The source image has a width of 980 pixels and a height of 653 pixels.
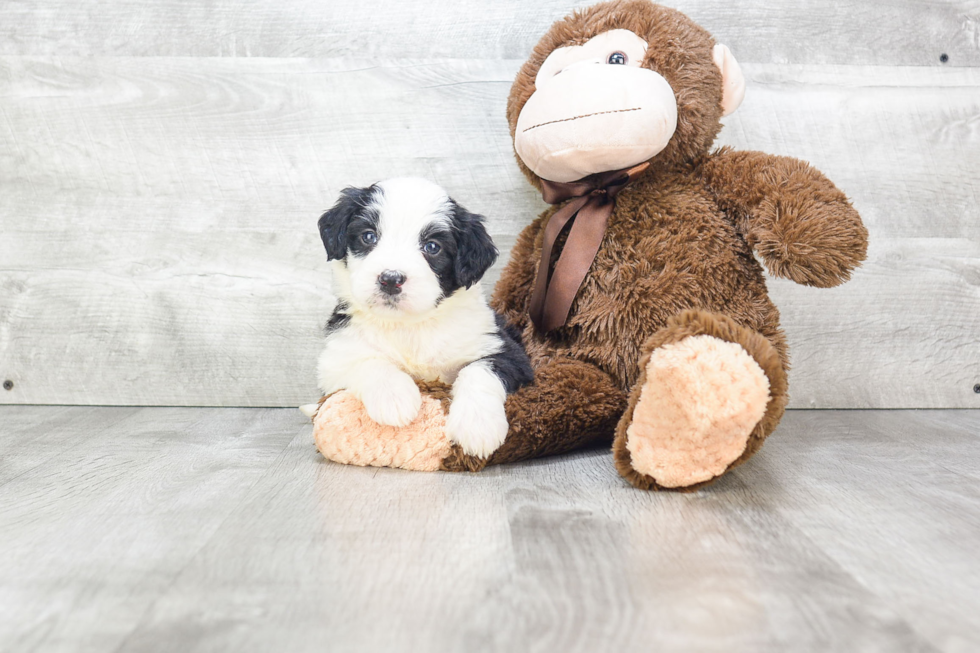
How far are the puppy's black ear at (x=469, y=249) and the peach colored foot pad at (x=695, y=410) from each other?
15.2 inches

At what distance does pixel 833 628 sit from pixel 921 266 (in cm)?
160

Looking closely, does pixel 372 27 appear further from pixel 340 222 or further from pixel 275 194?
pixel 340 222

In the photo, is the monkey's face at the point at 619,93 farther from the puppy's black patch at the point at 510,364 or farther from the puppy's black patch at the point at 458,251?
the puppy's black patch at the point at 510,364

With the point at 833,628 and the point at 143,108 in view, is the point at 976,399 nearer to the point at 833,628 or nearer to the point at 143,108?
the point at 833,628

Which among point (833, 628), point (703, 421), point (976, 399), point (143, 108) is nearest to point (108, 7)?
point (143, 108)

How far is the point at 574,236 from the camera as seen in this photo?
1.60 meters

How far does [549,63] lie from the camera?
1615 millimetres

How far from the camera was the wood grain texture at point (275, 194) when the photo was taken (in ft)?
6.67

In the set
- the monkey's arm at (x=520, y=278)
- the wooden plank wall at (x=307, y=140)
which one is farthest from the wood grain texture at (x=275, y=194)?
the monkey's arm at (x=520, y=278)

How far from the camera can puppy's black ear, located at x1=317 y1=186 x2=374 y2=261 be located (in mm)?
1401

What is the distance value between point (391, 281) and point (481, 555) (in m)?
0.52

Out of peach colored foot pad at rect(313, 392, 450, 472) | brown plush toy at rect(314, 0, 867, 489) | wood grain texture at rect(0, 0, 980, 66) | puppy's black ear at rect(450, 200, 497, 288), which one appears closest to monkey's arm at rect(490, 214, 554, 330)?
brown plush toy at rect(314, 0, 867, 489)

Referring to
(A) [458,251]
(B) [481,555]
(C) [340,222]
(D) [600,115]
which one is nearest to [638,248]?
(D) [600,115]

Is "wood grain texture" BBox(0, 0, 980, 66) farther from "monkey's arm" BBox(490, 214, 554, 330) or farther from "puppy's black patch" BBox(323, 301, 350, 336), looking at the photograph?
"puppy's black patch" BBox(323, 301, 350, 336)
